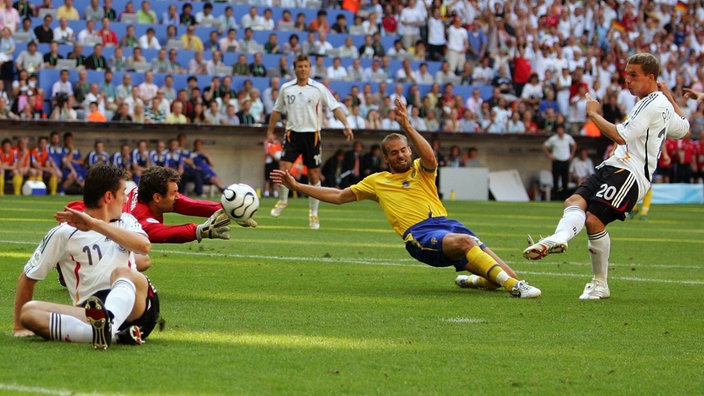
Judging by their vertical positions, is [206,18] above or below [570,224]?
above

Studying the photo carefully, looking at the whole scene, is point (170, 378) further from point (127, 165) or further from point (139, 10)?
point (139, 10)

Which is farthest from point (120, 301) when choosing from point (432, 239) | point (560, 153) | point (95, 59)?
point (560, 153)

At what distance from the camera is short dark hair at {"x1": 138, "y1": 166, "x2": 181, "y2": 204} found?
9750mm

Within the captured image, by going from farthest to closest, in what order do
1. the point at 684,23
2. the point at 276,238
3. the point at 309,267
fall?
the point at 684,23 < the point at 276,238 < the point at 309,267

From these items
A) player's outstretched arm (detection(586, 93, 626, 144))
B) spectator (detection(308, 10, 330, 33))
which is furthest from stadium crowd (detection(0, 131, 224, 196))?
player's outstretched arm (detection(586, 93, 626, 144))

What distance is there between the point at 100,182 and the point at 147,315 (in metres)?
0.83

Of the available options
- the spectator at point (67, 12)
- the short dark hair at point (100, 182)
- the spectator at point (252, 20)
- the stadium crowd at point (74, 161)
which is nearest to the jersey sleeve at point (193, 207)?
the short dark hair at point (100, 182)

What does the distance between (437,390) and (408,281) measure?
5.47 meters

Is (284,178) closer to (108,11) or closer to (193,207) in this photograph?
(193,207)

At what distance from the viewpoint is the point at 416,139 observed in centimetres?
1019

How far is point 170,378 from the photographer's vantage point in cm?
606

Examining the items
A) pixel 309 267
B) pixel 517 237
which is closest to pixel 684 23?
pixel 517 237

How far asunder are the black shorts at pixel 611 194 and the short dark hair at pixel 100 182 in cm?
450

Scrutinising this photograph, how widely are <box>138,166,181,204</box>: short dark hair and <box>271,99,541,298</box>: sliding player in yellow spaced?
1079 millimetres
